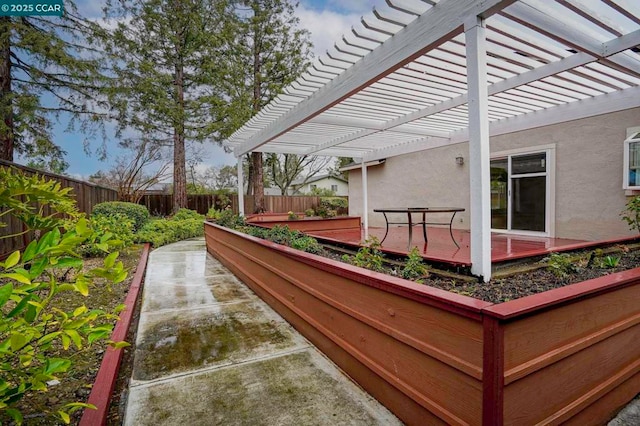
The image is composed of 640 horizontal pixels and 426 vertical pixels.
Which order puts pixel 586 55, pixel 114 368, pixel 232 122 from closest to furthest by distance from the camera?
pixel 114 368
pixel 586 55
pixel 232 122

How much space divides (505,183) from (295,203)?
42.9 ft

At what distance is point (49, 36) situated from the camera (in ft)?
31.8

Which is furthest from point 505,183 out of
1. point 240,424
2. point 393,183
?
point 240,424

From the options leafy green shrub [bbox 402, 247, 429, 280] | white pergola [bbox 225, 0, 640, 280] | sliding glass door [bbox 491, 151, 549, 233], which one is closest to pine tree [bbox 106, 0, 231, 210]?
white pergola [bbox 225, 0, 640, 280]

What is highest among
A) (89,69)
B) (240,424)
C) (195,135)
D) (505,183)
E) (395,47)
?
(89,69)

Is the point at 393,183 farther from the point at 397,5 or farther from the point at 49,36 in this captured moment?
the point at 49,36

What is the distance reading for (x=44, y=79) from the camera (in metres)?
10.3

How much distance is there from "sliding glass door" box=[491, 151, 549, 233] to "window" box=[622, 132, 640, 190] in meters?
1.36

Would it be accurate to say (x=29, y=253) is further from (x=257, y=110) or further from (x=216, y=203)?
(x=216, y=203)

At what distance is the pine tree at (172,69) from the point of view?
12977mm

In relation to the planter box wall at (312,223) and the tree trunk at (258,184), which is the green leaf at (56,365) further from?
the tree trunk at (258,184)

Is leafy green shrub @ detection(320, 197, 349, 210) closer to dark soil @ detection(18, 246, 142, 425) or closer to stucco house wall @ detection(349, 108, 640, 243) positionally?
stucco house wall @ detection(349, 108, 640, 243)

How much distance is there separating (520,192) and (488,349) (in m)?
6.69

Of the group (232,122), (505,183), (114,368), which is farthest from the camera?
(232,122)
